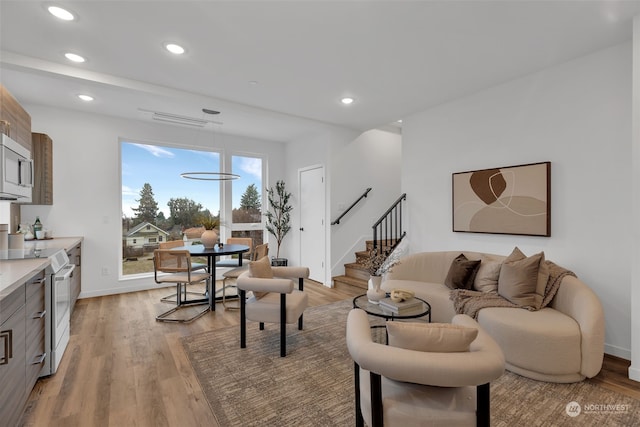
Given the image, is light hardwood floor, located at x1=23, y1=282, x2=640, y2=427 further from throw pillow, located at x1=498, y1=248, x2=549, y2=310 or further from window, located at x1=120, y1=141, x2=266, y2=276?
window, located at x1=120, y1=141, x2=266, y2=276

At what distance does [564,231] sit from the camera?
3119 mm

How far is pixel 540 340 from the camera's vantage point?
7.50 ft

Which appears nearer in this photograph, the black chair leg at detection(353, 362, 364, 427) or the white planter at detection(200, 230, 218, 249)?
the black chair leg at detection(353, 362, 364, 427)

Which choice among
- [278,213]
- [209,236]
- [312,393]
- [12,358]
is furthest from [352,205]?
[12,358]

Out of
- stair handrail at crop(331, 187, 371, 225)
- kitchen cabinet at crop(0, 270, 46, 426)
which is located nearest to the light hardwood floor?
kitchen cabinet at crop(0, 270, 46, 426)

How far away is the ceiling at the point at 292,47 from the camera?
2.30m

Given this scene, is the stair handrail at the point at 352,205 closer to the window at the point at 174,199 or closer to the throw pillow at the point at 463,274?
the window at the point at 174,199

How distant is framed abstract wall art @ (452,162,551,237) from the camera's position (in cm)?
325

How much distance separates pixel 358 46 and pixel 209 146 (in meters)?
3.88

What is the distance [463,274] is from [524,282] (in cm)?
66

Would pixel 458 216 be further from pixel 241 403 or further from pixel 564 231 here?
pixel 241 403

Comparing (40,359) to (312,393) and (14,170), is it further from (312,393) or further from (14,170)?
(312,393)

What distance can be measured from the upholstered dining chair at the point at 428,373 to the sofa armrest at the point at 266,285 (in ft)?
4.29

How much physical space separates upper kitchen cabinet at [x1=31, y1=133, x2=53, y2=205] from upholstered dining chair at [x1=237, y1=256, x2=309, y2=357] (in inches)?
123
